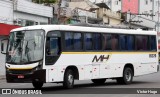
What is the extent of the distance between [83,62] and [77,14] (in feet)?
94.2

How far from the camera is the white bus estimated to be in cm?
1847

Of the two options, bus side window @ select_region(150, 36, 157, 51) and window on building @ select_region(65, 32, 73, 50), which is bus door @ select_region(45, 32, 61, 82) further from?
bus side window @ select_region(150, 36, 157, 51)

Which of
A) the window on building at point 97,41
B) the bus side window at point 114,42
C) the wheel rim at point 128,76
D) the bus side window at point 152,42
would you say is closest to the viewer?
the window on building at point 97,41

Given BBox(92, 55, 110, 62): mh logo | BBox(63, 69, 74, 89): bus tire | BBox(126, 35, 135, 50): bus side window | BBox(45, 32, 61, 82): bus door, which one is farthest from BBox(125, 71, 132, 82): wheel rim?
BBox(45, 32, 61, 82): bus door

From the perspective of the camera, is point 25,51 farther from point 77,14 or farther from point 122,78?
point 77,14

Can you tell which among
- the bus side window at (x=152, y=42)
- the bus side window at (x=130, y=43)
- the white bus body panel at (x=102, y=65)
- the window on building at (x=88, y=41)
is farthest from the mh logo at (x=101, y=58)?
the bus side window at (x=152, y=42)

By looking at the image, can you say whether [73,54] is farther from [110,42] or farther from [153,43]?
[153,43]

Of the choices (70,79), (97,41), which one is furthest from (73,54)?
(97,41)

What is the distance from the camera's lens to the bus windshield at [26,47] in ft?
60.7

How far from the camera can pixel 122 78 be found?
23.4m

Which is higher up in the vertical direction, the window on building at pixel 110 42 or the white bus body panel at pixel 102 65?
the window on building at pixel 110 42

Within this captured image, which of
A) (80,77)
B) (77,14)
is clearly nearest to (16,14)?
(77,14)

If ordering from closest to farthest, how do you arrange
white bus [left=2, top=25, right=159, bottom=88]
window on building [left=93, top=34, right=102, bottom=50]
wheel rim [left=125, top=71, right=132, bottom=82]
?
white bus [left=2, top=25, right=159, bottom=88] < window on building [left=93, top=34, right=102, bottom=50] < wheel rim [left=125, top=71, right=132, bottom=82]

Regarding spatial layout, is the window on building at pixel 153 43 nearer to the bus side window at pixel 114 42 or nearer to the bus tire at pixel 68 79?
the bus side window at pixel 114 42
